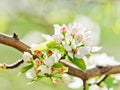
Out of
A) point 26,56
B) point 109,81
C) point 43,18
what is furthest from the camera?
point 43,18

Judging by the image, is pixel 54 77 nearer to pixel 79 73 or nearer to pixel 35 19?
pixel 79 73

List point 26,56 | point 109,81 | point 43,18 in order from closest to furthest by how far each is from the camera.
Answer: point 26,56 → point 109,81 → point 43,18

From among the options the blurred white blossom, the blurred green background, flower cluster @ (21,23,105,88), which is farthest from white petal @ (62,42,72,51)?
the blurred green background

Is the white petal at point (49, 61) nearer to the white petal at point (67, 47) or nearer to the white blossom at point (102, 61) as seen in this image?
the white petal at point (67, 47)

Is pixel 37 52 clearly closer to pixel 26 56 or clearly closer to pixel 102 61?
pixel 26 56

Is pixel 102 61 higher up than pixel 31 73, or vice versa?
pixel 102 61

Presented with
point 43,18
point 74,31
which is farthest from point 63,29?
point 43,18

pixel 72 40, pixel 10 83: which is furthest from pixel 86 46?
pixel 10 83

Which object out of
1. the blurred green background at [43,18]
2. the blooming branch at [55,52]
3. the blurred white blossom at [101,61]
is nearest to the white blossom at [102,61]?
the blurred white blossom at [101,61]
